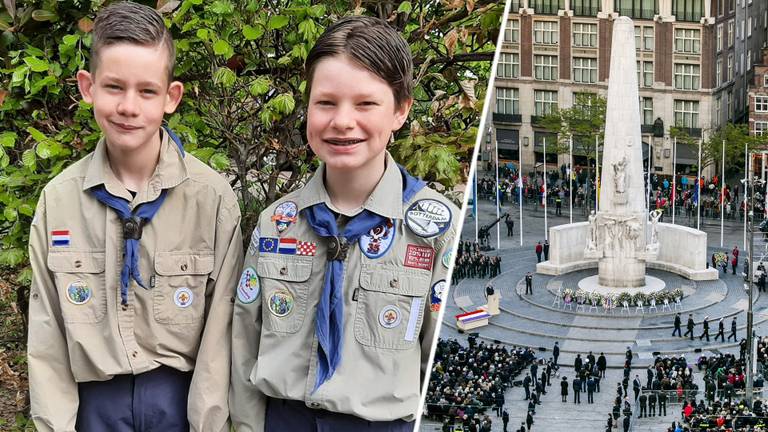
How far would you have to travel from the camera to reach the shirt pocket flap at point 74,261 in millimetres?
4953

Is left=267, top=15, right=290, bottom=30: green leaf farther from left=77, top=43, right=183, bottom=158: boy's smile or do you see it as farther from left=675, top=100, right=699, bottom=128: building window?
left=675, top=100, right=699, bottom=128: building window

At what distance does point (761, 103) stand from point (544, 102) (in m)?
10.6

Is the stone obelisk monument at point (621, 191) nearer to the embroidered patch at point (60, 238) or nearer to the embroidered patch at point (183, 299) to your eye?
the embroidered patch at point (183, 299)

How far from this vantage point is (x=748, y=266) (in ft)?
106

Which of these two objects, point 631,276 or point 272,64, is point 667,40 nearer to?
point 631,276

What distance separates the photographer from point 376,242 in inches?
177

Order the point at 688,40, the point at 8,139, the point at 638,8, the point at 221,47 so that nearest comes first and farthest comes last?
the point at 221,47, the point at 8,139, the point at 688,40, the point at 638,8

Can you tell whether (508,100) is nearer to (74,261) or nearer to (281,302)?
(74,261)

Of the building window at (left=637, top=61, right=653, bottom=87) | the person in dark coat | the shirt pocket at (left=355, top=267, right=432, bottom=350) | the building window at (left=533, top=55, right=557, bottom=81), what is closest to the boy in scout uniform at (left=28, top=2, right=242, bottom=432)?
the shirt pocket at (left=355, top=267, right=432, bottom=350)

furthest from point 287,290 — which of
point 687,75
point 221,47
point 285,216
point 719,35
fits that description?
point 687,75

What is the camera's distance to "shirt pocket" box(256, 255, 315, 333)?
4590 millimetres

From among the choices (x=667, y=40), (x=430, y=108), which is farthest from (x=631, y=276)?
(x=430, y=108)

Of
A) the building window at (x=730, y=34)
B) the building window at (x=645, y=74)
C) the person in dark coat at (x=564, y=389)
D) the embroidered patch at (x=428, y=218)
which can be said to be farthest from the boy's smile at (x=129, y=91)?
the building window at (x=645, y=74)

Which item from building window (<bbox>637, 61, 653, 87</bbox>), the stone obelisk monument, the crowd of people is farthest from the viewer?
building window (<bbox>637, 61, 653, 87</bbox>)
